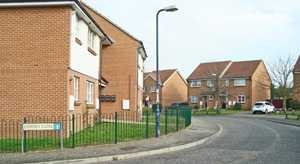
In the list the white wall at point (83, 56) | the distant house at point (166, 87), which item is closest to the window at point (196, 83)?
the distant house at point (166, 87)

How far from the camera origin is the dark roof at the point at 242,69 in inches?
1808

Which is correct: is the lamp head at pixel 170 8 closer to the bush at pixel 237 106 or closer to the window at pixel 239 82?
the bush at pixel 237 106

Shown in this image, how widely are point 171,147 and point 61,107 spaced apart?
4509 mm

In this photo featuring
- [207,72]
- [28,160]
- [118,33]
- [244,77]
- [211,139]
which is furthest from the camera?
[207,72]

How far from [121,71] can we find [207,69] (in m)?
33.0

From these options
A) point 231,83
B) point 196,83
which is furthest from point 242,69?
point 196,83

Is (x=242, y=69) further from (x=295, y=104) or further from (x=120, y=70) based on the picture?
(x=120, y=70)

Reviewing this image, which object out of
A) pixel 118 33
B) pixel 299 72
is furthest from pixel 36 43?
pixel 299 72

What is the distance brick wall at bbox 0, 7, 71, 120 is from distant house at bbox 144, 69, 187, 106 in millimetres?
39135

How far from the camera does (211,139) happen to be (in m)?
12.4

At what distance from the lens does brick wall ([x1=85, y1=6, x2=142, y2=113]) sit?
20.0m

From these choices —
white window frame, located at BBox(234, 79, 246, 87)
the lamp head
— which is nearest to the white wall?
the lamp head

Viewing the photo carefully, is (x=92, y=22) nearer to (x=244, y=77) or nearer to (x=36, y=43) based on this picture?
(x=36, y=43)

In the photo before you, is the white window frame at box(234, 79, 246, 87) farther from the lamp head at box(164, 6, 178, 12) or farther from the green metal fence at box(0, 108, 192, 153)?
the lamp head at box(164, 6, 178, 12)
